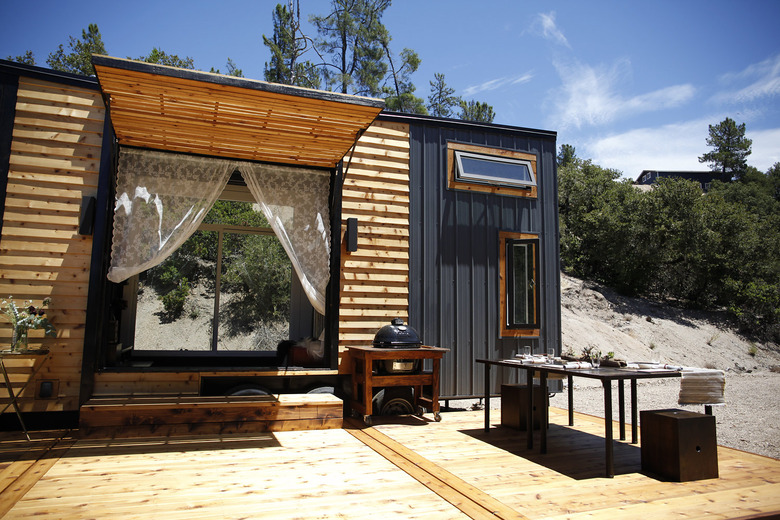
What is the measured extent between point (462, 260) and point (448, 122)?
5.58 ft

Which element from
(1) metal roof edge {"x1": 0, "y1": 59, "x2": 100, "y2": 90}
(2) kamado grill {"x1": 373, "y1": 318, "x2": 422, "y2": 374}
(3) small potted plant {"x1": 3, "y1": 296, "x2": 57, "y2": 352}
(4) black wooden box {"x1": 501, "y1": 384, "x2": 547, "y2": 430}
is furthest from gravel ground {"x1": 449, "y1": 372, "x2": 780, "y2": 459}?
(1) metal roof edge {"x1": 0, "y1": 59, "x2": 100, "y2": 90}

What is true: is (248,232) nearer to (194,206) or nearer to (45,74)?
(194,206)

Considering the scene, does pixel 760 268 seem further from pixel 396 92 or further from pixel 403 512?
pixel 403 512

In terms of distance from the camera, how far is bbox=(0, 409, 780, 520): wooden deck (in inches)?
104

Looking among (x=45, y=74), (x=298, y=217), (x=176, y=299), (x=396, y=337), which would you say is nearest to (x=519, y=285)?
(x=396, y=337)

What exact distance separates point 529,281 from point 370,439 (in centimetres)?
302

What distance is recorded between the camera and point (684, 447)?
127 inches

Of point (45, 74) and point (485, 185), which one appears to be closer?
point (45, 74)

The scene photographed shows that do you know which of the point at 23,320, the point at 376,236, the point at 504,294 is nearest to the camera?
the point at 23,320

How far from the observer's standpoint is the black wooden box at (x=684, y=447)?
3234 mm

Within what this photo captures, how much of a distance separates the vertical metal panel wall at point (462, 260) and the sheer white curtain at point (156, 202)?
232 cm

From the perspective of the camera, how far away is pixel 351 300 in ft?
18.1

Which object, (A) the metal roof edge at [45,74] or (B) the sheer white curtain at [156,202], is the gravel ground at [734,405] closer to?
(B) the sheer white curtain at [156,202]

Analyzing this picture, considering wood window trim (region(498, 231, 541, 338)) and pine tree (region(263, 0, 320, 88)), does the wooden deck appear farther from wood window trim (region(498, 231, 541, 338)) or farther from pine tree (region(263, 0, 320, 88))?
pine tree (region(263, 0, 320, 88))
